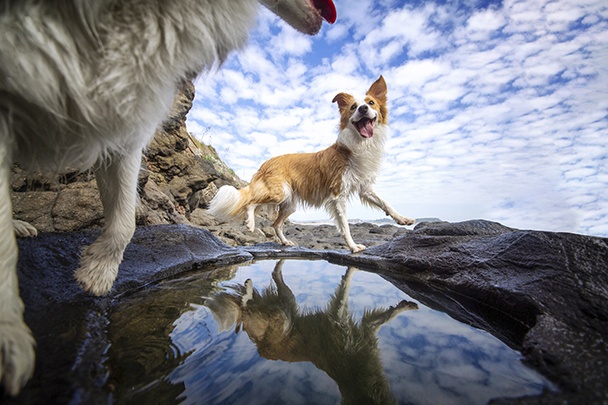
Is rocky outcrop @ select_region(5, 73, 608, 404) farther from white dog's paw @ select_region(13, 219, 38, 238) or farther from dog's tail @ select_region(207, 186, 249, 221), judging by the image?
dog's tail @ select_region(207, 186, 249, 221)

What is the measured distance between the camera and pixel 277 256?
345 centimetres

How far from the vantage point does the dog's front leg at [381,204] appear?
444 cm

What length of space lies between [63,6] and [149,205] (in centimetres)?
317

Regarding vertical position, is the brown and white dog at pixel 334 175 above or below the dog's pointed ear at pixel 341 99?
below

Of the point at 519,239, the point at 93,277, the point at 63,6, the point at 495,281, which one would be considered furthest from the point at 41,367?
the point at 519,239

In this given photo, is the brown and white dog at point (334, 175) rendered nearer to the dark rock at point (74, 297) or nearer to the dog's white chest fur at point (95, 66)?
the dark rock at point (74, 297)

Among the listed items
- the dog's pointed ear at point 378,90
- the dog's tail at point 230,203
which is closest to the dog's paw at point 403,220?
the dog's pointed ear at point 378,90

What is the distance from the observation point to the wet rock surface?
0.82 meters

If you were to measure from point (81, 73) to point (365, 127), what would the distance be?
4487 mm

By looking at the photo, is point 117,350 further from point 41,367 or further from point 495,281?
point 495,281

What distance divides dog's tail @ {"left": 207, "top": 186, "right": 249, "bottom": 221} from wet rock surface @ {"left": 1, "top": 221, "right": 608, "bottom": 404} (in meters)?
2.66

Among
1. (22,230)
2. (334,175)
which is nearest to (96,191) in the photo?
(22,230)

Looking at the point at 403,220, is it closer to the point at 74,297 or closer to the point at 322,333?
the point at 322,333

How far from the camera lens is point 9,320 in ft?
2.69
